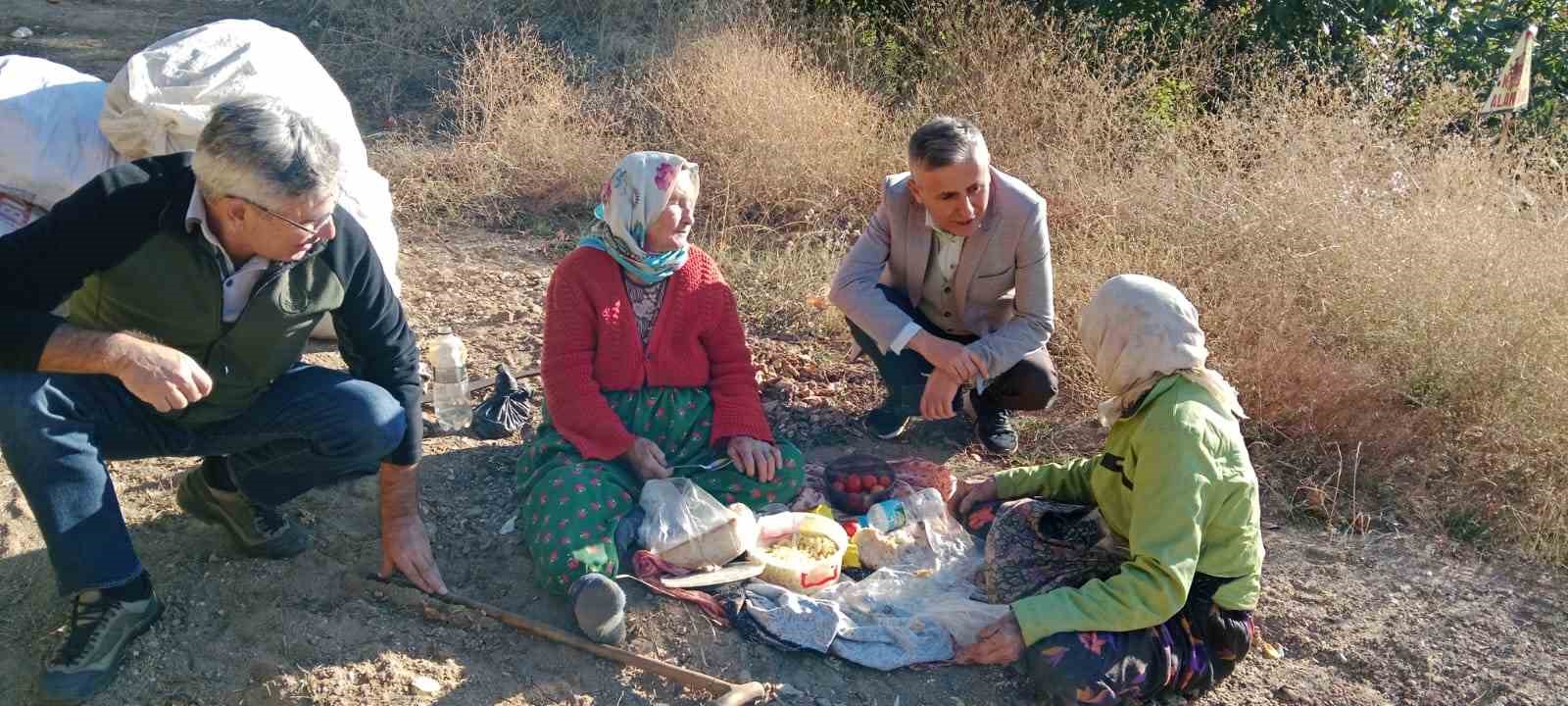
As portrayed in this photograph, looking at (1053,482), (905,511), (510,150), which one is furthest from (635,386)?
(510,150)

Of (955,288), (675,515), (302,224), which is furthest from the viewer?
(955,288)

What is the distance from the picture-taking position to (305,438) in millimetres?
3066

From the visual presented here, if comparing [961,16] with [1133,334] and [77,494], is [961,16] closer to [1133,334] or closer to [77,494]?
[1133,334]

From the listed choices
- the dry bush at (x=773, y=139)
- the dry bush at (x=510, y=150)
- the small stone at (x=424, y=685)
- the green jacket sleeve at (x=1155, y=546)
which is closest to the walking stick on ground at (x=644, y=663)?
the small stone at (x=424, y=685)

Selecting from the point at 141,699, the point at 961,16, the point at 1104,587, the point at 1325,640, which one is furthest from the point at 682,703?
the point at 961,16

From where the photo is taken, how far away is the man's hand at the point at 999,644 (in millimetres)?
2982

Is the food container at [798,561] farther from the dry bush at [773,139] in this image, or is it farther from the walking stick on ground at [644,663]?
the dry bush at [773,139]

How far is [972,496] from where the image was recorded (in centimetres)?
362

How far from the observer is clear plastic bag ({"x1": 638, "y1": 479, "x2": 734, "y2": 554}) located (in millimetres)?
3303

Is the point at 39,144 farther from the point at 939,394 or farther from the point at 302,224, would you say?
the point at 939,394

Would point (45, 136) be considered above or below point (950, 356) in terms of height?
above

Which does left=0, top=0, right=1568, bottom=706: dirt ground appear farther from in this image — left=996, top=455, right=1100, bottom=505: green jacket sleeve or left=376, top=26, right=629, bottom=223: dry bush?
left=376, top=26, right=629, bottom=223: dry bush

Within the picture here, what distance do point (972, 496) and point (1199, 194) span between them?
2.55 m

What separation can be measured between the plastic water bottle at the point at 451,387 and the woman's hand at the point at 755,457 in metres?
1.14
